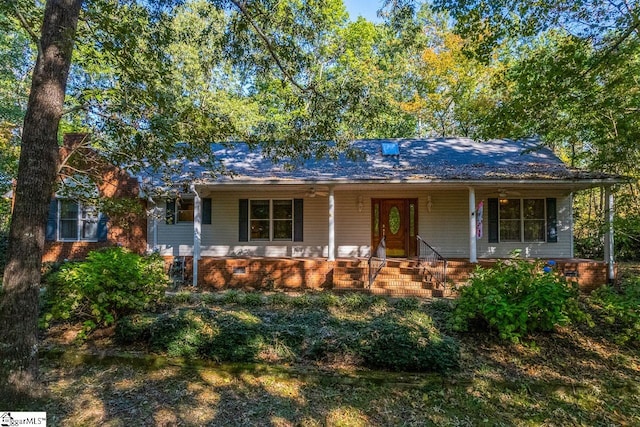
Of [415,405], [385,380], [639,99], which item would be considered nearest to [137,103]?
[385,380]

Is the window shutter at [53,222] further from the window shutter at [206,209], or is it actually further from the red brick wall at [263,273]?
the red brick wall at [263,273]

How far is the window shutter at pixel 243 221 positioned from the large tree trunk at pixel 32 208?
7.52 metres

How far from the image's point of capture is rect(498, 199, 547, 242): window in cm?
1056

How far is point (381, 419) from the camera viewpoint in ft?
11.6

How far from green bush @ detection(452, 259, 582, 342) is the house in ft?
11.4

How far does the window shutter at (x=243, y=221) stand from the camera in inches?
439

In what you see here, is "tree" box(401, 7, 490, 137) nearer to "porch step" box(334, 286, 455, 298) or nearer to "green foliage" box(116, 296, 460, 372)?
"porch step" box(334, 286, 455, 298)

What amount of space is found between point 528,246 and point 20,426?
38.5 feet

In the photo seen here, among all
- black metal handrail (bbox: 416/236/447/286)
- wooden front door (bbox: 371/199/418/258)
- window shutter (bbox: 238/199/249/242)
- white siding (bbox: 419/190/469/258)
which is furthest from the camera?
window shutter (bbox: 238/199/249/242)

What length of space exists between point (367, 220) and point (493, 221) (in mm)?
3850

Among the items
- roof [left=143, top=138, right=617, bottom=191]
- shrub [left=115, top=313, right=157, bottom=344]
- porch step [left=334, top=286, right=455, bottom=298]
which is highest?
roof [left=143, top=138, right=617, bottom=191]

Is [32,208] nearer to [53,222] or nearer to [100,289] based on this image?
[100,289]

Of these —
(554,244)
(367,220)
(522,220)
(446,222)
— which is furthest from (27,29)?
(554,244)

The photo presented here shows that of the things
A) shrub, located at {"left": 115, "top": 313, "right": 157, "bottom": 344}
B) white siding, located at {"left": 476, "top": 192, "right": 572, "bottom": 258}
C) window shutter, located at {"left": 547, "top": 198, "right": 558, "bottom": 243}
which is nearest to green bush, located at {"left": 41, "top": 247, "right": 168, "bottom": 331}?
shrub, located at {"left": 115, "top": 313, "right": 157, "bottom": 344}
